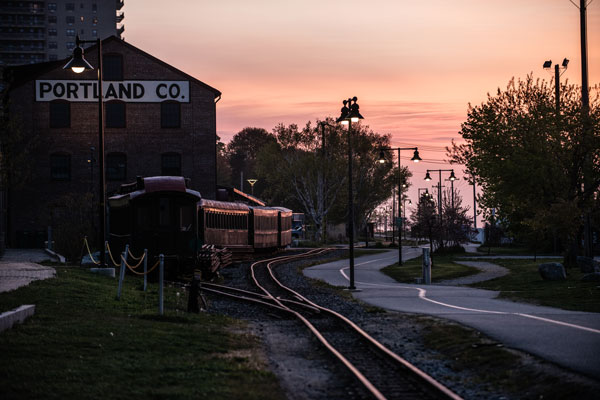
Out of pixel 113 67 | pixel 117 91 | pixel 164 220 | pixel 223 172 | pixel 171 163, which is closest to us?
pixel 164 220

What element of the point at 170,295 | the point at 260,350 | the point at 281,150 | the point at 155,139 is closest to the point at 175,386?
the point at 260,350

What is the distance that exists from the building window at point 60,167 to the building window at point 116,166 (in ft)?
10.00

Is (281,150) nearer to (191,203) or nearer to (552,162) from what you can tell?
(552,162)

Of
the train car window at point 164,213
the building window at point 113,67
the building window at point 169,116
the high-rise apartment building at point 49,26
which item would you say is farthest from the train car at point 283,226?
the high-rise apartment building at point 49,26

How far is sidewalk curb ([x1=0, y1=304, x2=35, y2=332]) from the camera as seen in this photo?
487 inches

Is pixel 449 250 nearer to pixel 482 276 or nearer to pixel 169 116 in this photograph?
pixel 169 116

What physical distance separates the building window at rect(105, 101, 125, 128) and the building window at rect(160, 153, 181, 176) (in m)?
4.16

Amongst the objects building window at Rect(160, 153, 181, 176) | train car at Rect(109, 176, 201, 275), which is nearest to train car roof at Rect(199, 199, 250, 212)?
train car at Rect(109, 176, 201, 275)

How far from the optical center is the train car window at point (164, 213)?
2792 centimetres

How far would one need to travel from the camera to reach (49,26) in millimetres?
159625

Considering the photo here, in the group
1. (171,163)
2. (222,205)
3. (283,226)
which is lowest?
(283,226)

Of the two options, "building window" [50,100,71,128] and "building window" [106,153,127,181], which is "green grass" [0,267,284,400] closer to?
"building window" [106,153,127,181]

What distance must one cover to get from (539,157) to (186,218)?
→ 55.1ft

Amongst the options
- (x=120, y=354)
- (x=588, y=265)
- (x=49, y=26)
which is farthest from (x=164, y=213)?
(x=49, y=26)
